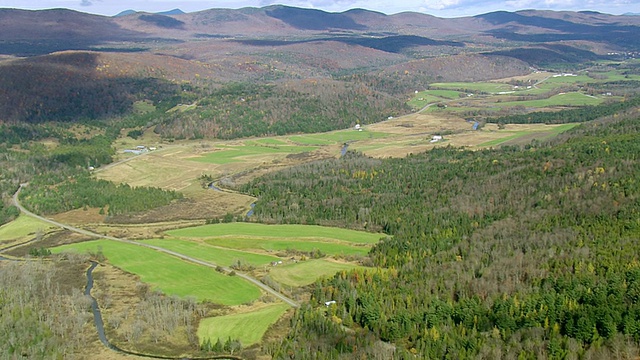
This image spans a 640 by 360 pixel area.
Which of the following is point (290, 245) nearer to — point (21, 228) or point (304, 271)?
point (304, 271)

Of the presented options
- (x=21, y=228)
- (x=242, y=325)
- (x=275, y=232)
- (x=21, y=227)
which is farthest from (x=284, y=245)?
(x=21, y=227)

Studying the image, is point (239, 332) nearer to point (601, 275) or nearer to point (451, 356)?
point (451, 356)

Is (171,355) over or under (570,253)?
under

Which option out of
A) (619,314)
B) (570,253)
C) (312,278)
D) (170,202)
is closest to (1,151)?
→ (170,202)

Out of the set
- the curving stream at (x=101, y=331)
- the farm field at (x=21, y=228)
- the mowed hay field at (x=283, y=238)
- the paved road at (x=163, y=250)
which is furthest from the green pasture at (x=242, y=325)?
the farm field at (x=21, y=228)

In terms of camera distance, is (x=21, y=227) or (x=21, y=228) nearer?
(x=21, y=228)
